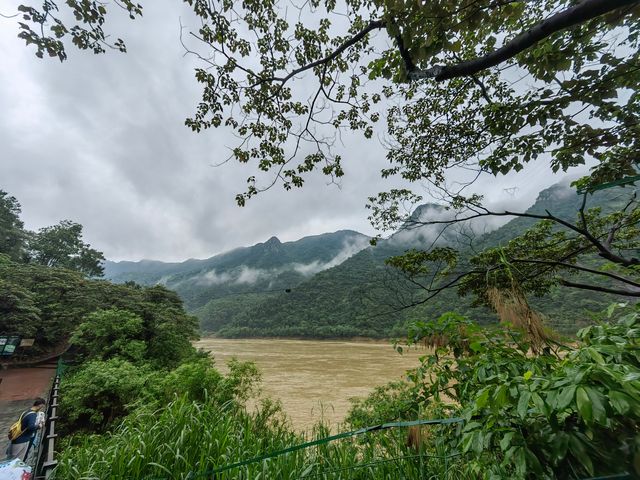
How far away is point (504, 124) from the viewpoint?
250cm

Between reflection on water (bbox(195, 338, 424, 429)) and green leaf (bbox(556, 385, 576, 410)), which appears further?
reflection on water (bbox(195, 338, 424, 429))

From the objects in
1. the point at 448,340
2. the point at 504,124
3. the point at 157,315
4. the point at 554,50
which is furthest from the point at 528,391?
the point at 157,315

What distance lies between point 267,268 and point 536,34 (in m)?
110

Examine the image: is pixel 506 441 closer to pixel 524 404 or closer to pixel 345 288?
pixel 524 404

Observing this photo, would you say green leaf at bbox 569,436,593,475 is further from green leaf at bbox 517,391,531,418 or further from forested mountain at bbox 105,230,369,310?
forested mountain at bbox 105,230,369,310

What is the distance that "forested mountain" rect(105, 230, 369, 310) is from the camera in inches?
3506

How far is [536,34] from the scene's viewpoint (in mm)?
1403

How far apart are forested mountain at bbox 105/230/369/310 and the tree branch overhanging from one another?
83.1 meters

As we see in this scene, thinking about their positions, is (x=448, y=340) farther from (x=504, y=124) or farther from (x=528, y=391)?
(x=504, y=124)

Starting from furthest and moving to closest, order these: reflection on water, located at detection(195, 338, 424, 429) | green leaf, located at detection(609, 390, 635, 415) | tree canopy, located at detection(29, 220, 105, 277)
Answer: tree canopy, located at detection(29, 220, 105, 277)
reflection on water, located at detection(195, 338, 424, 429)
green leaf, located at detection(609, 390, 635, 415)

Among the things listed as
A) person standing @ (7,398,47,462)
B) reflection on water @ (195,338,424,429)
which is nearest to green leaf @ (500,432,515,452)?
person standing @ (7,398,47,462)

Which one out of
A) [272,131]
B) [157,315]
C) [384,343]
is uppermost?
[272,131]

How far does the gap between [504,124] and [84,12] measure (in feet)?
10.7

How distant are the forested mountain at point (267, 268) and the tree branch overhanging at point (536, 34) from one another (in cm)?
8313
